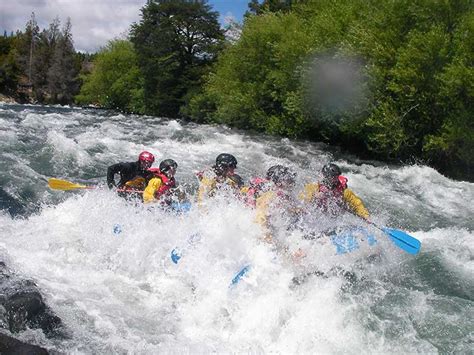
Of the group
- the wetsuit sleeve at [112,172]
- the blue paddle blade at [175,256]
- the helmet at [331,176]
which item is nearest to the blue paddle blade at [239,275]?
the blue paddle blade at [175,256]

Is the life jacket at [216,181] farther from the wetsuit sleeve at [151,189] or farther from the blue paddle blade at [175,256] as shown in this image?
the blue paddle blade at [175,256]

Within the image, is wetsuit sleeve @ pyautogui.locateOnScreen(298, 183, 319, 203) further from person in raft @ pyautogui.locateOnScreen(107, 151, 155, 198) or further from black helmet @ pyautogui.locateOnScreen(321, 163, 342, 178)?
person in raft @ pyautogui.locateOnScreen(107, 151, 155, 198)

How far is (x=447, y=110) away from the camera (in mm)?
15250

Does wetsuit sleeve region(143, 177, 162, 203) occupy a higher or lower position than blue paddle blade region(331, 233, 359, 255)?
higher

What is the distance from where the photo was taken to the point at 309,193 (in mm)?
7133

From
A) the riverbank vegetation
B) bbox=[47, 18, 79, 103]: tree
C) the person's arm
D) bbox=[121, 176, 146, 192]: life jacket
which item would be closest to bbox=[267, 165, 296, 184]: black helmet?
the person's arm

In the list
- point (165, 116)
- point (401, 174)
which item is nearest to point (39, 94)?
point (165, 116)

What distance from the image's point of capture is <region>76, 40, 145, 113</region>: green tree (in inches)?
1652

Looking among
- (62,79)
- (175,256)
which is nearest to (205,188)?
(175,256)

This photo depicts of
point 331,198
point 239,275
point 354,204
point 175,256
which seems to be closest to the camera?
point 239,275

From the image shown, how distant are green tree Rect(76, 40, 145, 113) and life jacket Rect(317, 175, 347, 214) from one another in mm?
34686

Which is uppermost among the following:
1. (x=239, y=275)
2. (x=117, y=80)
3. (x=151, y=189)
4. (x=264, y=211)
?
(x=117, y=80)

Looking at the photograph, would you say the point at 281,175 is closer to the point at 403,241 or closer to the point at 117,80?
the point at 403,241

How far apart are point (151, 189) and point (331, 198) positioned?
2.58 metres
